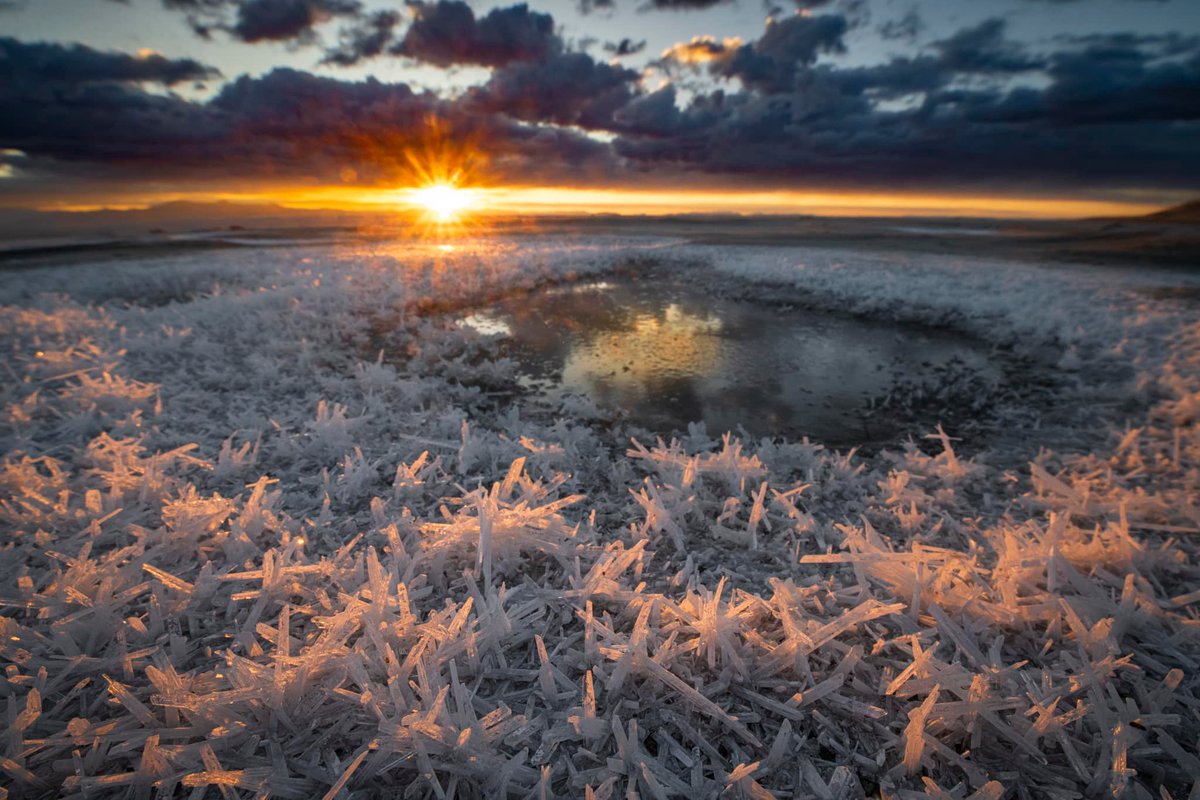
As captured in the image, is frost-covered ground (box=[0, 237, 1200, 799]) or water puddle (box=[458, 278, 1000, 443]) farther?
water puddle (box=[458, 278, 1000, 443])

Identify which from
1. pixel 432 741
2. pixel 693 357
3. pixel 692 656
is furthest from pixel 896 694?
pixel 693 357

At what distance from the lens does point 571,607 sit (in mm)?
3340

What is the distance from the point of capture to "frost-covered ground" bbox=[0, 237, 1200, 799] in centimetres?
228

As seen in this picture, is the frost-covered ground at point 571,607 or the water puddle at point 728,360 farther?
the water puddle at point 728,360

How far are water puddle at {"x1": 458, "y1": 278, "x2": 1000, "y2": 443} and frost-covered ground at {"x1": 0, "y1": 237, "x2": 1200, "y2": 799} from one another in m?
A: 1.23

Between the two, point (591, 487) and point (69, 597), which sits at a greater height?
point (69, 597)

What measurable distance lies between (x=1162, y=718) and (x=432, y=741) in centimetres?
349

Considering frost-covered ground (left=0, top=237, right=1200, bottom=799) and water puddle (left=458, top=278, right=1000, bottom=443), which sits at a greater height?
frost-covered ground (left=0, top=237, right=1200, bottom=799)

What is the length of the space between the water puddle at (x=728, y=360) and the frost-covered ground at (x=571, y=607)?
4.05 ft

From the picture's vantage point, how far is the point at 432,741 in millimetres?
2252

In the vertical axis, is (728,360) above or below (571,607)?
below

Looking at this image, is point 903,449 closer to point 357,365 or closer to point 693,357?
point 693,357

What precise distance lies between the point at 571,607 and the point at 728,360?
8.66m

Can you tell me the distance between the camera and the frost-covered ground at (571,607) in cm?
228
